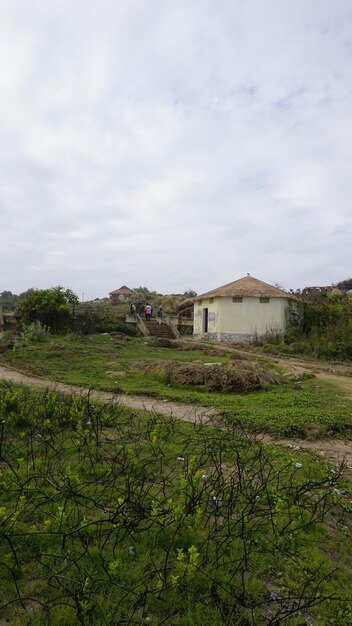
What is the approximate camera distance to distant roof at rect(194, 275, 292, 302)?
22828 mm

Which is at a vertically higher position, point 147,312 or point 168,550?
point 147,312

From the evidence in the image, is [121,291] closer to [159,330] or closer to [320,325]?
[159,330]

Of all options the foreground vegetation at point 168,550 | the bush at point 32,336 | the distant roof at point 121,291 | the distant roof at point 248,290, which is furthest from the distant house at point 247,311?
the distant roof at point 121,291

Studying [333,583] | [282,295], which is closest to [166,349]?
[282,295]

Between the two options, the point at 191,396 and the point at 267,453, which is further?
the point at 191,396

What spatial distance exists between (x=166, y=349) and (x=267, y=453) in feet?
45.6

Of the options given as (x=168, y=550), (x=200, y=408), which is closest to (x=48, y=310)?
(x=200, y=408)

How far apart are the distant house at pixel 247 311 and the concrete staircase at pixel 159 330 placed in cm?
296

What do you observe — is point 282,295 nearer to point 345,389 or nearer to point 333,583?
point 345,389

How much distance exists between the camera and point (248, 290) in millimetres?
23234

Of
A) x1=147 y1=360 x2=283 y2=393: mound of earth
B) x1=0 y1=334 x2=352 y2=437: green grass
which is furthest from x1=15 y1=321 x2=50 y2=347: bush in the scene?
x1=147 y1=360 x2=283 y2=393: mound of earth

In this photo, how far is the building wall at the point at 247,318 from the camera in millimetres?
22766

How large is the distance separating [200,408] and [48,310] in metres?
16.1

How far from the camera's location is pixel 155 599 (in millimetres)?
2451
